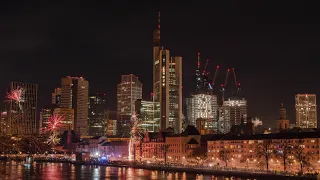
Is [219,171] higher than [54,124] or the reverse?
the reverse

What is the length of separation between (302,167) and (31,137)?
78.0 metres

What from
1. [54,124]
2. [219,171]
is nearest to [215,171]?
[219,171]

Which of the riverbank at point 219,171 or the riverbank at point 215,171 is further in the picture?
the riverbank at point 215,171

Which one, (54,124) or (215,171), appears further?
(215,171)

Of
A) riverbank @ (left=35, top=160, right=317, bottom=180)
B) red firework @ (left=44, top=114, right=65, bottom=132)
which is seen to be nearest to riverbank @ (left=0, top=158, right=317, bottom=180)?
riverbank @ (left=35, top=160, right=317, bottom=180)

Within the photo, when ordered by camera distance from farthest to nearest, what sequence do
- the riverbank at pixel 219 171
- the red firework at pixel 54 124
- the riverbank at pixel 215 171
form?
the riverbank at pixel 215 171, the riverbank at pixel 219 171, the red firework at pixel 54 124

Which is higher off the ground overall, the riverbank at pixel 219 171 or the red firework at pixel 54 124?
the red firework at pixel 54 124

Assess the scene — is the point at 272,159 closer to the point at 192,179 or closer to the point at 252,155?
the point at 252,155

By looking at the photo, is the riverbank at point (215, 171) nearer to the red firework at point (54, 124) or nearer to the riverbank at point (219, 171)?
the riverbank at point (219, 171)

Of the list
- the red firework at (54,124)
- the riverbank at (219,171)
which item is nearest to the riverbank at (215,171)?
the riverbank at (219,171)

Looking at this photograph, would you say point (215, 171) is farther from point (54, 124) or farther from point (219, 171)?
point (54, 124)

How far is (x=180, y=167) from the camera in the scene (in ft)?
319

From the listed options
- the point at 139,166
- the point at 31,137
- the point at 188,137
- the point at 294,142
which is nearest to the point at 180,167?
the point at 139,166

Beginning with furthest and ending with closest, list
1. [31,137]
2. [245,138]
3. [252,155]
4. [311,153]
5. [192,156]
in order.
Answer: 1. [192,156]
2. [245,138]
3. [252,155]
4. [311,153]
5. [31,137]
